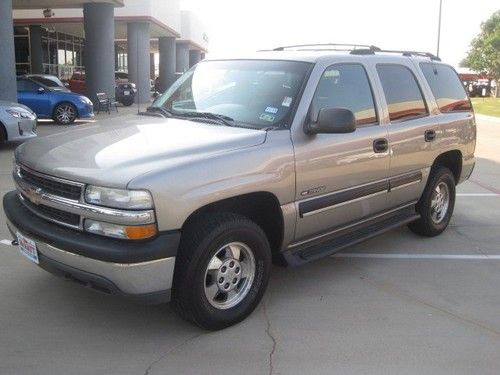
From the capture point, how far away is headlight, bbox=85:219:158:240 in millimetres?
3354

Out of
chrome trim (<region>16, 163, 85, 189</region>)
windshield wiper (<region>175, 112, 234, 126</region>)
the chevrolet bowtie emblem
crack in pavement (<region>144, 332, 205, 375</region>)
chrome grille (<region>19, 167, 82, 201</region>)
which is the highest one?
windshield wiper (<region>175, 112, 234, 126</region>)

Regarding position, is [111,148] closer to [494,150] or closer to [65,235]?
[65,235]

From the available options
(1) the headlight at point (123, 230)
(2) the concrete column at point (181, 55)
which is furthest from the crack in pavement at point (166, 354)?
(2) the concrete column at point (181, 55)

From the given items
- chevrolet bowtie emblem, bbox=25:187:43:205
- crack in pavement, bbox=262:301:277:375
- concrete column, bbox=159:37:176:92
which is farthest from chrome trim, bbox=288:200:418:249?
concrete column, bbox=159:37:176:92

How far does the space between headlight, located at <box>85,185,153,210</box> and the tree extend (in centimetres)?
5918

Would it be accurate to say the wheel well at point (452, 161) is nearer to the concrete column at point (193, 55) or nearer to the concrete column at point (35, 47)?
the concrete column at point (35, 47)

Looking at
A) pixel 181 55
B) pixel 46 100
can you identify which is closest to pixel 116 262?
pixel 46 100

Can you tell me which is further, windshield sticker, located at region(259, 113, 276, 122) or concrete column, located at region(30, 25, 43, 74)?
concrete column, located at region(30, 25, 43, 74)

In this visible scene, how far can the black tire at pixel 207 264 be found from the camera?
11.8 ft

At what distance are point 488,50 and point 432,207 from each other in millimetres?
58063

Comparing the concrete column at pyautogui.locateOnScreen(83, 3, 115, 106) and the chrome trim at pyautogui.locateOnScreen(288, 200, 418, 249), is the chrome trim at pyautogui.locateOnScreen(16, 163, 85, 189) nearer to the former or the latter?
the chrome trim at pyautogui.locateOnScreen(288, 200, 418, 249)

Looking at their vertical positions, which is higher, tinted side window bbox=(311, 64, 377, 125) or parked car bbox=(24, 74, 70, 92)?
tinted side window bbox=(311, 64, 377, 125)

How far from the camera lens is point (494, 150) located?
46.9 ft

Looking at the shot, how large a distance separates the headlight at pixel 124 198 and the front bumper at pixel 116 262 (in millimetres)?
217
